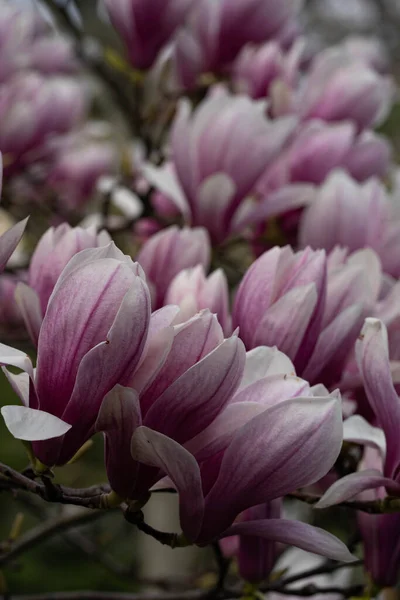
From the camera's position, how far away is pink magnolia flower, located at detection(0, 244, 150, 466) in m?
0.38

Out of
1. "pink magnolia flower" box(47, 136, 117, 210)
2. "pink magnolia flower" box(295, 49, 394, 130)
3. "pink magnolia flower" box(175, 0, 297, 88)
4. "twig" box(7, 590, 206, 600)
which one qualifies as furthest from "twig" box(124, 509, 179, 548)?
"pink magnolia flower" box(47, 136, 117, 210)

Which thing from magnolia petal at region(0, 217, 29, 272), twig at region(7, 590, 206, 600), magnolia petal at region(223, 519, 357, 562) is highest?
magnolia petal at region(0, 217, 29, 272)

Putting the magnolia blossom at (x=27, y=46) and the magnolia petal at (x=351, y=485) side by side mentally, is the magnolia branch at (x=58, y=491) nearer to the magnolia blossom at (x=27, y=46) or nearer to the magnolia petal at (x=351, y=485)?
the magnolia petal at (x=351, y=485)

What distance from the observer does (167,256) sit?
2.05ft

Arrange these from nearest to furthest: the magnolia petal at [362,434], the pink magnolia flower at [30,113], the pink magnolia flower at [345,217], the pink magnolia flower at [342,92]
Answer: the magnolia petal at [362,434]
the pink magnolia flower at [345,217]
the pink magnolia flower at [342,92]
the pink magnolia flower at [30,113]

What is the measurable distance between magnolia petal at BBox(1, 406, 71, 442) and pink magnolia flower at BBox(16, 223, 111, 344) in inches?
4.2

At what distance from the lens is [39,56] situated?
129cm

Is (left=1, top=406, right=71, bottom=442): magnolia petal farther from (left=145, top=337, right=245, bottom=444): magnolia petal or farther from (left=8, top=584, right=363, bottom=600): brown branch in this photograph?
(left=8, top=584, right=363, bottom=600): brown branch

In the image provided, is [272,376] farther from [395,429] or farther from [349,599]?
[349,599]

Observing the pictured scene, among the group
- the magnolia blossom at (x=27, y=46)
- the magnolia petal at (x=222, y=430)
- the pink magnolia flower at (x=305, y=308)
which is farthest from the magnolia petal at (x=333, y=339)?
the magnolia blossom at (x=27, y=46)

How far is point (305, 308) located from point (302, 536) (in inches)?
5.4

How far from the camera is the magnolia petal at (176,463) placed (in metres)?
0.38

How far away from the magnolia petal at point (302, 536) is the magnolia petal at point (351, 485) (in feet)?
0.08

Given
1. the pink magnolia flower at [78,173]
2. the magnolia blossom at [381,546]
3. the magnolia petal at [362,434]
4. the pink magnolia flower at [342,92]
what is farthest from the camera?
the pink magnolia flower at [78,173]
